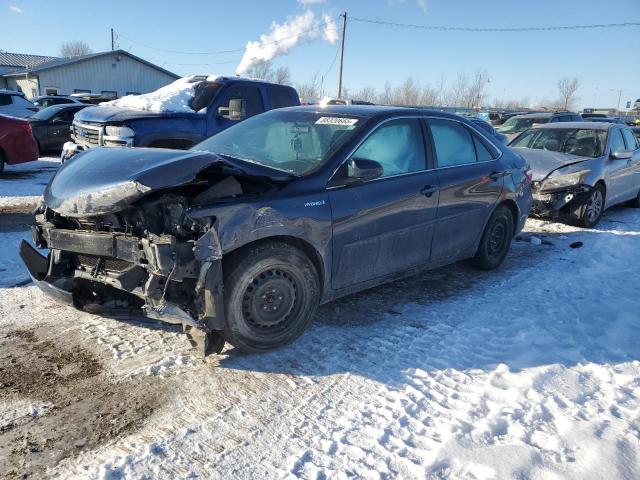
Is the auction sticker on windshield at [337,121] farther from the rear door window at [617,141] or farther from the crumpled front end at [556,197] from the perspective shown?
the rear door window at [617,141]

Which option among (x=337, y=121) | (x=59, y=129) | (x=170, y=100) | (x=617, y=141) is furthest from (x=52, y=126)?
(x=617, y=141)

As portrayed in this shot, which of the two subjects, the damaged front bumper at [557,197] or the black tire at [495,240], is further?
the damaged front bumper at [557,197]

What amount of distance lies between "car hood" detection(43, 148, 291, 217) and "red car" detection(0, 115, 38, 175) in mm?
7539

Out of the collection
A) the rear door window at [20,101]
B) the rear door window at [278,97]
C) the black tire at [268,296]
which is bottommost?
the black tire at [268,296]

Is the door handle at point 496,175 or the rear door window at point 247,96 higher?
the rear door window at point 247,96

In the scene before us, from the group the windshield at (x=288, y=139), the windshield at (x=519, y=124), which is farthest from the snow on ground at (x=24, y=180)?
the windshield at (x=519, y=124)

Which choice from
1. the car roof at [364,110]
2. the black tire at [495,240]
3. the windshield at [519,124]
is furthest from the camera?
the windshield at [519,124]

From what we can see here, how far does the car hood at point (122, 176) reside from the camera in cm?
301

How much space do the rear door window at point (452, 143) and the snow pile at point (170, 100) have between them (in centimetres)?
490

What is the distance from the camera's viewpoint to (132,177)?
120 inches

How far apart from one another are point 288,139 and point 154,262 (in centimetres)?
172

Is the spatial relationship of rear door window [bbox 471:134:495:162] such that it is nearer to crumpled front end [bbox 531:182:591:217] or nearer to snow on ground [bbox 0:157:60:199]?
crumpled front end [bbox 531:182:591:217]

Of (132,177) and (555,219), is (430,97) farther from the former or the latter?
(132,177)

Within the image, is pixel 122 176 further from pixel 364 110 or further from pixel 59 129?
pixel 59 129
